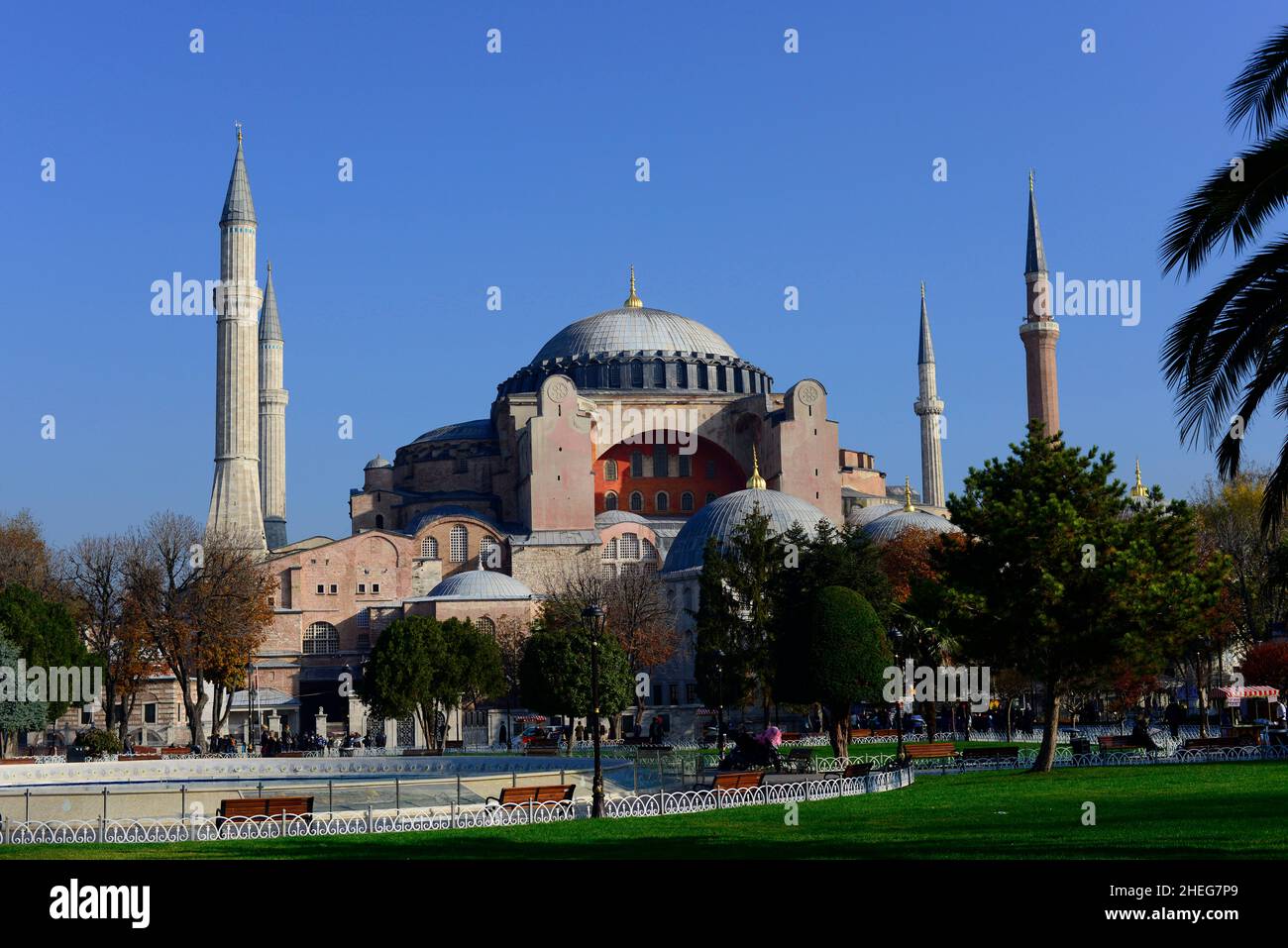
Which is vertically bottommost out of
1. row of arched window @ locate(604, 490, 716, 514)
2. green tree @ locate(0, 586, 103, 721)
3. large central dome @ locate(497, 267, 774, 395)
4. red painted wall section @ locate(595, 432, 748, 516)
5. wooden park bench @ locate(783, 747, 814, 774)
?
wooden park bench @ locate(783, 747, 814, 774)

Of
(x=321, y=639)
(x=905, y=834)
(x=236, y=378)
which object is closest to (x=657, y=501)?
(x=321, y=639)

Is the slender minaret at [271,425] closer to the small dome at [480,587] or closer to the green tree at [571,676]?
the small dome at [480,587]

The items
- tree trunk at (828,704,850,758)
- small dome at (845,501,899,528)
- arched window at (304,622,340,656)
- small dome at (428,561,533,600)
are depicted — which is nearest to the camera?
tree trunk at (828,704,850,758)

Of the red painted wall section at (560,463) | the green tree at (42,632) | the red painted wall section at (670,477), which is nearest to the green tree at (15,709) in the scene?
the green tree at (42,632)

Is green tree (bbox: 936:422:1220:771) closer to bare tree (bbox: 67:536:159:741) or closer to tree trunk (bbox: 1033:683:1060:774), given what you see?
tree trunk (bbox: 1033:683:1060:774)

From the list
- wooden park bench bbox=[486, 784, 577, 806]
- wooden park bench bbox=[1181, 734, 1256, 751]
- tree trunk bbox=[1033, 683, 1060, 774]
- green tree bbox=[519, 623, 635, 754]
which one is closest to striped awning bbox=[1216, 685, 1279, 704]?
wooden park bench bbox=[1181, 734, 1256, 751]

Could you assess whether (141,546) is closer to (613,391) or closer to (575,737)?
(575,737)
